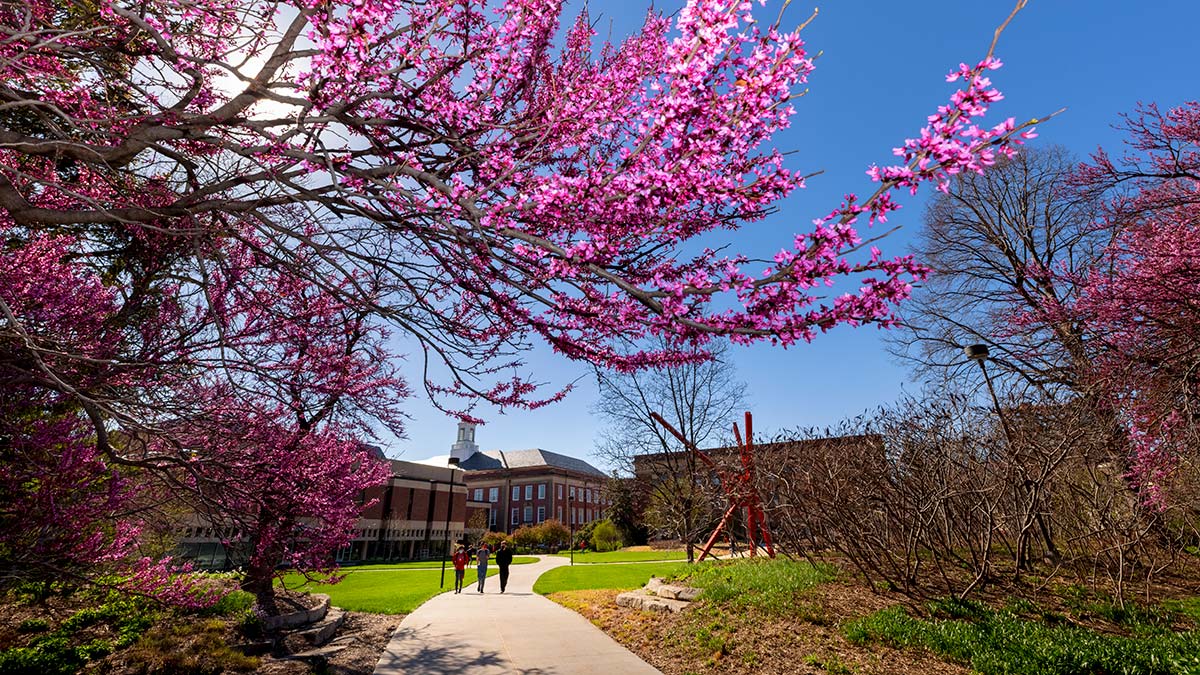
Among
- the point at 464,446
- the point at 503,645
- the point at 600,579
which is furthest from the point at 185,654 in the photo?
the point at 464,446

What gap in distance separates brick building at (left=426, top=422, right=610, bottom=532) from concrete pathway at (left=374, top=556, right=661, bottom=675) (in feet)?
167

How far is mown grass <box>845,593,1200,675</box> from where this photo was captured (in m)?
5.00

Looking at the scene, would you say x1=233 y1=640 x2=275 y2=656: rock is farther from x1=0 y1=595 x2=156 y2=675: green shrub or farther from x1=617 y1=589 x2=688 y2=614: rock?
x1=617 y1=589 x2=688 y2=614: rock

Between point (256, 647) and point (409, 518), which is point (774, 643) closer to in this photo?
point (256, 647)

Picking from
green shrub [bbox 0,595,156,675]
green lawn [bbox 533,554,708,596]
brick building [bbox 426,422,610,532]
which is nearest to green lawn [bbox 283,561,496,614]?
green shrub [bbox 0,595,156,675]

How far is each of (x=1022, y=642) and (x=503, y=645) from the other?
21.2 ft

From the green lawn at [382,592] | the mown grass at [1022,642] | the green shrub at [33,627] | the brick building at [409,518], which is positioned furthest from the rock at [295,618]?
the brick building at [409,518]

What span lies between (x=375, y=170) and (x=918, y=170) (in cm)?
400

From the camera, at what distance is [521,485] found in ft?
213

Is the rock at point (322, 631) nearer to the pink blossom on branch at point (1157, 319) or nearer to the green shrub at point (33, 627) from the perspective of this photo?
the green shrub at point (33, 627)

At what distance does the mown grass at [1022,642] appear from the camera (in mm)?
5004

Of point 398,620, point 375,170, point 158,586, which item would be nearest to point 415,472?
point 398,620

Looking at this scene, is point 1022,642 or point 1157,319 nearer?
point 1022,642

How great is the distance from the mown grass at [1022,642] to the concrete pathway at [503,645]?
305cm
